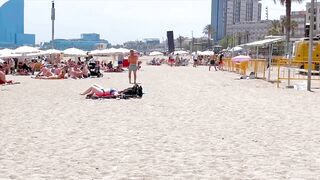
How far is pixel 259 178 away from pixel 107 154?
213cm

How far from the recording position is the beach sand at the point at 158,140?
5.87 metres

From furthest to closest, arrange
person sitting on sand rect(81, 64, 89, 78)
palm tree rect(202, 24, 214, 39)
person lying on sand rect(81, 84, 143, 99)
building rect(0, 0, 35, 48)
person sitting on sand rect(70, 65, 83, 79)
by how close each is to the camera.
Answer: palm tree rect(202, 24, 214, 39), building rect(0, 0, 35, 48), person sitting on sand rect(81, 64, 89, 78), person sitting on sand rect(70, 65, 83, 79), person lying on sand rect(81, 84, 143, 99)

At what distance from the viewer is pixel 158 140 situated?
26.0 ft

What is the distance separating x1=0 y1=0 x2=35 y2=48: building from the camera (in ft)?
411

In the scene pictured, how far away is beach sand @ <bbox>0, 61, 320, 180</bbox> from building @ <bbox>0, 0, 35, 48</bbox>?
385 ft

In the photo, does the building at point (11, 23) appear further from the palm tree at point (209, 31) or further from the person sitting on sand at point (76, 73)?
the person sitting on sand at point (76, 73)

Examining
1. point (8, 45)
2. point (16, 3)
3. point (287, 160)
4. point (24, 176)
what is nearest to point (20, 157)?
point (24, 176)

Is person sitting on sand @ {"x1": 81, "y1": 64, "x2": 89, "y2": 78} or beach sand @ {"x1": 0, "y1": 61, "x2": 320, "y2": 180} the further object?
person sitting on sand @ {"x1": 81, "y1": 64, "x2": 89, "y2": 78}

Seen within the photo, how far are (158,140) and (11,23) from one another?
133 meters

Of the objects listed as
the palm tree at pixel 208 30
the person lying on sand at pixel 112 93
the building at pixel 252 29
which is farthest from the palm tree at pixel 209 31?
the person lying on sand at pixel 112 93

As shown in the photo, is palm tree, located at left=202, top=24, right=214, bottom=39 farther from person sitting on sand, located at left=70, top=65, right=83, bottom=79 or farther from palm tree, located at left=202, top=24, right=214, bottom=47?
person sitting on sand, located at left=70, top=65, right=83, bottom=79

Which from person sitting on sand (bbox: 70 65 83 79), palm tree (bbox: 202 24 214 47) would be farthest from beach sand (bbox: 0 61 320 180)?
palm tree (bbox: 202 24 214 47)

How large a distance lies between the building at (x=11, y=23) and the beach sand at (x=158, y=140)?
117 meters

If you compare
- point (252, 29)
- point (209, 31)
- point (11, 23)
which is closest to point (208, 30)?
point (209, 31)
